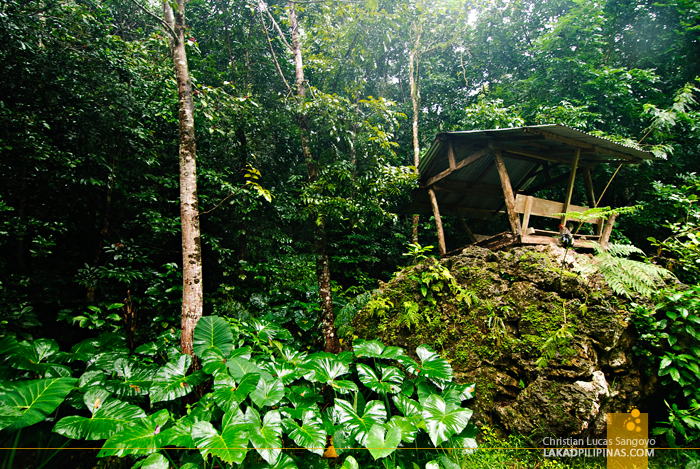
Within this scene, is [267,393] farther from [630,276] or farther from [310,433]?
[630,276]

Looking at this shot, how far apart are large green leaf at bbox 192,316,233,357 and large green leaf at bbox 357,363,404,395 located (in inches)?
53.3

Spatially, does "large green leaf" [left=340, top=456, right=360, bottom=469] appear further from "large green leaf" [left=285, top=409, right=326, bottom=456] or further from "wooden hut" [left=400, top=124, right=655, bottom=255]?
"wooden hut" [left=400, top=124, right=655, bottom=255]

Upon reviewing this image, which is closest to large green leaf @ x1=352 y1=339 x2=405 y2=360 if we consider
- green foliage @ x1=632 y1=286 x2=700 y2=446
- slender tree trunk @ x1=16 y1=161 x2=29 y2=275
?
green foliage @ x1=632 y1=286 x2=700 y2=446

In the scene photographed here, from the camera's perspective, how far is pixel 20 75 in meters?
4.06

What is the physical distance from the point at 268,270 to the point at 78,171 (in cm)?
347

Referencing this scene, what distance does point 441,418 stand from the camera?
2.27 metres

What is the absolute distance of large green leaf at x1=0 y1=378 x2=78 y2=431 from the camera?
1856 millimetres

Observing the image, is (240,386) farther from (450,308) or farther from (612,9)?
(612,9)

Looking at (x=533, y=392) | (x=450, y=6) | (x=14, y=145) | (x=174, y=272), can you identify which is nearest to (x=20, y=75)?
(x=14, y=145)

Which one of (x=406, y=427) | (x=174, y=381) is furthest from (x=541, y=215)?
(x=174, y=381)

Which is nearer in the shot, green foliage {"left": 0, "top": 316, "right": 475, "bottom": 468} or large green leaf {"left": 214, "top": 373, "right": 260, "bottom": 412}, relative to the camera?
green foliage {"left": 0, "top": 316, "right": 475, "bottom": 468}

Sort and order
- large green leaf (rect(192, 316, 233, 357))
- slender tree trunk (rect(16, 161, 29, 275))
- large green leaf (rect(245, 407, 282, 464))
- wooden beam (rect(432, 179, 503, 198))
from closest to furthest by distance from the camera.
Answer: large green leaf (rect(245, 407, 282, 464))
large green leaf (rect(192, 316, 233, 357))
slender tree trunk (rect(16, 161, 29, 275))
wooden beam (rect(432, 179, 503, 198))

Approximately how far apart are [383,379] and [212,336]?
1778 millimetres

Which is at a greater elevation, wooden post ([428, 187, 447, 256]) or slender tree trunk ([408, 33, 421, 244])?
slender tree trunk ([408, 33, 421, 244])
